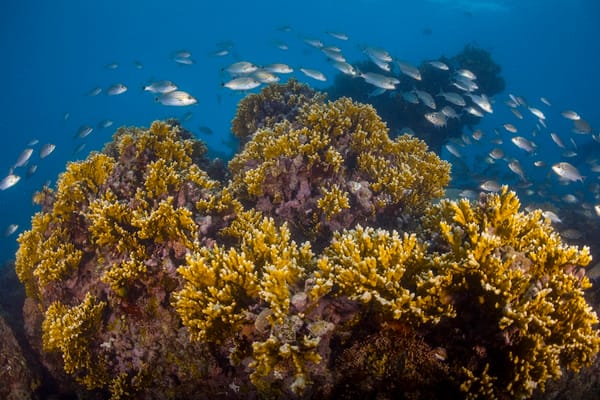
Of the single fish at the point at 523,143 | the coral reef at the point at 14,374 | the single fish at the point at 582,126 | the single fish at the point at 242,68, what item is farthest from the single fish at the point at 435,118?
the coral reef at the point at 14,374

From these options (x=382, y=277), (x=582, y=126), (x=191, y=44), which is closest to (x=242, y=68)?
(x=382, y=277)

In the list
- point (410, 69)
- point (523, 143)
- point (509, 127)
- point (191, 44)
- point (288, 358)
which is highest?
point (410, 69)

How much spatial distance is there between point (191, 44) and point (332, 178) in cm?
12371

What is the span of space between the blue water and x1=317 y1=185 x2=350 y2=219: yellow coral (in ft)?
257

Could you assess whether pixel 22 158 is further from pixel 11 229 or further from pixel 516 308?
pixel 516 308

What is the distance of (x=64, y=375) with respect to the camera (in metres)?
5.66

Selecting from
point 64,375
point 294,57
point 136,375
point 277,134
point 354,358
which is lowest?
point 294,57

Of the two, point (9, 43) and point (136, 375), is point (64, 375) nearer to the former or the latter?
point (136, 375)

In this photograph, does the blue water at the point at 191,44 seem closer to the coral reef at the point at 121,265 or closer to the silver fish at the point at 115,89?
the silver fish at the point at 115,89

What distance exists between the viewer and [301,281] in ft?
12.5

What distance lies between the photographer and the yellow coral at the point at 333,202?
5.35m

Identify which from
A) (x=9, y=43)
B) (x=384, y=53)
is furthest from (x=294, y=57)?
(x=384, y=53)

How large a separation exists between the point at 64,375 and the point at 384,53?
38.6 feet

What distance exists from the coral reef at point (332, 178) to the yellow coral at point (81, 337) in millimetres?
2847
